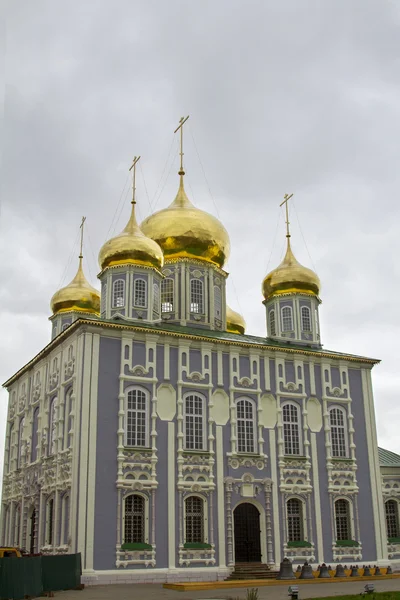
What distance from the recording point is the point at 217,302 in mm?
37250

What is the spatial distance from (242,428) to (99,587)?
9.04 metres

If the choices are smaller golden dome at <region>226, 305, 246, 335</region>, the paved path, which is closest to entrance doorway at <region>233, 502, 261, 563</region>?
the paved path

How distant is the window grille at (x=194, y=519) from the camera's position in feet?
93.5

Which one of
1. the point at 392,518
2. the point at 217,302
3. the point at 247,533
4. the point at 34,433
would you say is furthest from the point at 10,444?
the point at 392,518

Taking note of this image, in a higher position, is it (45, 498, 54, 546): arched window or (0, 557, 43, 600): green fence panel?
(45, 498, 54, 546): arched window

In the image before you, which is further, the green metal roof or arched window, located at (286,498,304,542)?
the green metal roof

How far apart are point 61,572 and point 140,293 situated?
13.3 metres

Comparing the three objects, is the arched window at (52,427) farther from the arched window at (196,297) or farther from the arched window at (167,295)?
the arched window at (196,297)

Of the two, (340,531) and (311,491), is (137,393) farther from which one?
(340,531)

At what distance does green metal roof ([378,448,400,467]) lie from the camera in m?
36.1

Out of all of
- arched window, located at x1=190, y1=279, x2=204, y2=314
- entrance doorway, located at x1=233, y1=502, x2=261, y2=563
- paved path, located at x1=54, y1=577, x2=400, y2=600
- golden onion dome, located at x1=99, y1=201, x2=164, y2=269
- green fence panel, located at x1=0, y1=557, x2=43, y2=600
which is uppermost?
golden onion dome, located at x1=99, y1=201, x2=164, y2=269

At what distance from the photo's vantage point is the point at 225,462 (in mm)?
29859

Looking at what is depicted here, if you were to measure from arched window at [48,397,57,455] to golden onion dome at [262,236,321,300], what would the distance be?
13.3 m

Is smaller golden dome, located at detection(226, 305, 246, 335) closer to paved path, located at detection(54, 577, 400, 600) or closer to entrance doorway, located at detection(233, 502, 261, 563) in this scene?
entrance doorway, located at detection(233, 502, 261, 563)
